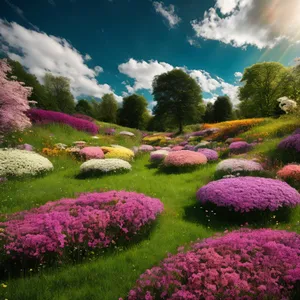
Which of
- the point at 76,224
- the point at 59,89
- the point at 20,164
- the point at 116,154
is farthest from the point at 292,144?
the point at 59,89

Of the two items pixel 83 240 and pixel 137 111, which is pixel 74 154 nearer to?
A: pixel 83 240

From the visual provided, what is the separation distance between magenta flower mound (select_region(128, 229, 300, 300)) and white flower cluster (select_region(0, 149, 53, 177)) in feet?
33.2

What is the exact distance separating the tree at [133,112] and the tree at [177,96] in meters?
30.8

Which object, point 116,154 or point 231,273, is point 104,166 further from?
point 231,273

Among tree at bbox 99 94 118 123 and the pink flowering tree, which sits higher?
tree at bbox 99 94 118 123

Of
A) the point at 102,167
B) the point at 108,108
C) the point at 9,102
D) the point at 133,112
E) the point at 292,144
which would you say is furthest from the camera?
the point at 108,108

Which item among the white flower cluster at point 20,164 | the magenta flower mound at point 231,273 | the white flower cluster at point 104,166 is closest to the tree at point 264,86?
the white flower cluster at point 104,166

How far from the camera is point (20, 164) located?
11.6 metres

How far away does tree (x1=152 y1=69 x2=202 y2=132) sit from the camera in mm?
43312

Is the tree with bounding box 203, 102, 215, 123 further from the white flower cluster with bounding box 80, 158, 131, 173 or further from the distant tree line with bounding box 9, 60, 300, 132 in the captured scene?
the white flower cluster with bounding box 80, 158, 131, 173

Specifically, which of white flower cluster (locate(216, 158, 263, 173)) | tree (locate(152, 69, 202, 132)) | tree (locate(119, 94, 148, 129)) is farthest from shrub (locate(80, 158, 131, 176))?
tree (locate(119, 94, 148, 129))

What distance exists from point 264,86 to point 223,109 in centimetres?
2049

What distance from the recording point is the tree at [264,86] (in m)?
47.2

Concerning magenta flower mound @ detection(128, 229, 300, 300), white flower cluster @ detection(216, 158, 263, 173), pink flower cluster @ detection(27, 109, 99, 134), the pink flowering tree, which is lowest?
magenta flower mound @ detection(128, 229, 300, 300)
